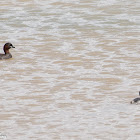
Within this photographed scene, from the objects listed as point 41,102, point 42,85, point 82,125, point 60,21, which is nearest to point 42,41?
point 60,21

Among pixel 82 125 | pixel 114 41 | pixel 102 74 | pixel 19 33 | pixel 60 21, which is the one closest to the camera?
pixel 82 125

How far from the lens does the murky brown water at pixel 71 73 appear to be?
42.5ft

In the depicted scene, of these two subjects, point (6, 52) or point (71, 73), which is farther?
point (6, 52)

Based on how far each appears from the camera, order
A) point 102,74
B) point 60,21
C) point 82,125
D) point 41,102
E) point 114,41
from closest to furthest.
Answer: point 82,125 < point 41,102 < point 102,74 < point 114,41 < point 60,21

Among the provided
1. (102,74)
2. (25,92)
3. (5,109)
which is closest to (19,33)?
(102,74)

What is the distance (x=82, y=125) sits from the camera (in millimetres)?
12938

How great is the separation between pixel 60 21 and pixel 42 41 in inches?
162

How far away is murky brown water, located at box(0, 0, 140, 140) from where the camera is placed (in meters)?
12.9

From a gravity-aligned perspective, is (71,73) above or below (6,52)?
below

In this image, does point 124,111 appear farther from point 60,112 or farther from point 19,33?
point 19,33

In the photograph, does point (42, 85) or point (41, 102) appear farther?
point (42, 85)

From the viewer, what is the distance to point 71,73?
17609 mm

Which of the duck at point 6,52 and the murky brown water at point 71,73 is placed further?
the duck at point 6,52

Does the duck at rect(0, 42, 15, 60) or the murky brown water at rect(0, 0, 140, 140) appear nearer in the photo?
the murky brown water at rect(0, 0, 140, 140)
